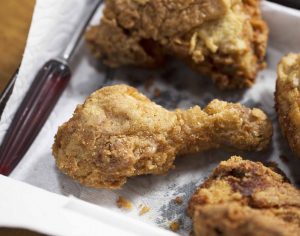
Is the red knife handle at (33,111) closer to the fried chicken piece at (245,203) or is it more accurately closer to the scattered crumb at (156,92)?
the scattered crumb at (156,92)

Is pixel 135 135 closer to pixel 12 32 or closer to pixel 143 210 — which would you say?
pixel 143 210

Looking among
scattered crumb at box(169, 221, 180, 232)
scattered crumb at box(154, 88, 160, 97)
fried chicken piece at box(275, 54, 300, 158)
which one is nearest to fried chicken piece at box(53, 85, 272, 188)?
fried chicken piece at box(275, 54, 300, 158)

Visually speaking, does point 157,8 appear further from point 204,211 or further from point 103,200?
point 204,211

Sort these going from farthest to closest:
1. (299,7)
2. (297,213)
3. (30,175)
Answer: (299,7)
(30,175)
(297,213)

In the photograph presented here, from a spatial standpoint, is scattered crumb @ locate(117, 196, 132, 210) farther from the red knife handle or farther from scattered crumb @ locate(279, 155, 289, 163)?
scattered crumb @ locate(279, 155, 289, 163)

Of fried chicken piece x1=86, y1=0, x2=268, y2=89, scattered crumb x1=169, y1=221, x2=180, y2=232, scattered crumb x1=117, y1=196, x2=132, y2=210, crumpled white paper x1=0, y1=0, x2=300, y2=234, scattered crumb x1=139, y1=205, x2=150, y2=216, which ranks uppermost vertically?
fried chicken piece x1=86, y1=0, x2=268, y2=89

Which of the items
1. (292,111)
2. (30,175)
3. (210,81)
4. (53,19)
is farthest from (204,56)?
(30,175)

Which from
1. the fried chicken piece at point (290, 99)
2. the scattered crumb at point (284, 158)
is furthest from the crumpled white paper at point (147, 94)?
the fried chicken piece at point (290, 99)
